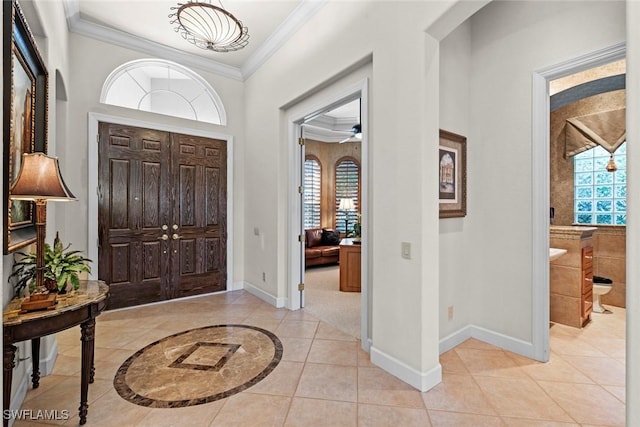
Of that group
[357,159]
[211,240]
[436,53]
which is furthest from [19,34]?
[357,159]

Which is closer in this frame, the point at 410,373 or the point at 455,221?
the point at 410,373

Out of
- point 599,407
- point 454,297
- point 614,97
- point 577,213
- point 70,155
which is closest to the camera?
point 599,407

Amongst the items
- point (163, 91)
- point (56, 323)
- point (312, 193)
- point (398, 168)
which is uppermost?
point (163, 91)

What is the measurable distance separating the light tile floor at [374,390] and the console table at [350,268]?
167 cm

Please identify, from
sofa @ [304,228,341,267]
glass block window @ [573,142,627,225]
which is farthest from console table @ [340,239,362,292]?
glass block window @ [573,142,627,225]

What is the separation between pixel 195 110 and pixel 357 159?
465 cm

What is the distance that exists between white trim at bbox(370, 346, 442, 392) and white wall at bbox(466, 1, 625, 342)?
1014mm

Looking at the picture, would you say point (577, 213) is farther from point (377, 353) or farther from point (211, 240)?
point (211, 240)

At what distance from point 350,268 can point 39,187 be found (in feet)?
12.6

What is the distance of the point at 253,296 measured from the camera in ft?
14.6

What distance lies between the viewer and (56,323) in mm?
1623

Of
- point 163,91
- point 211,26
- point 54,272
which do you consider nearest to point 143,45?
point 163,91

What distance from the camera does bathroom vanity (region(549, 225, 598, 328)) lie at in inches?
123

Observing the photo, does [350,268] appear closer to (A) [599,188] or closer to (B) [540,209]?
(B) [540,209]
